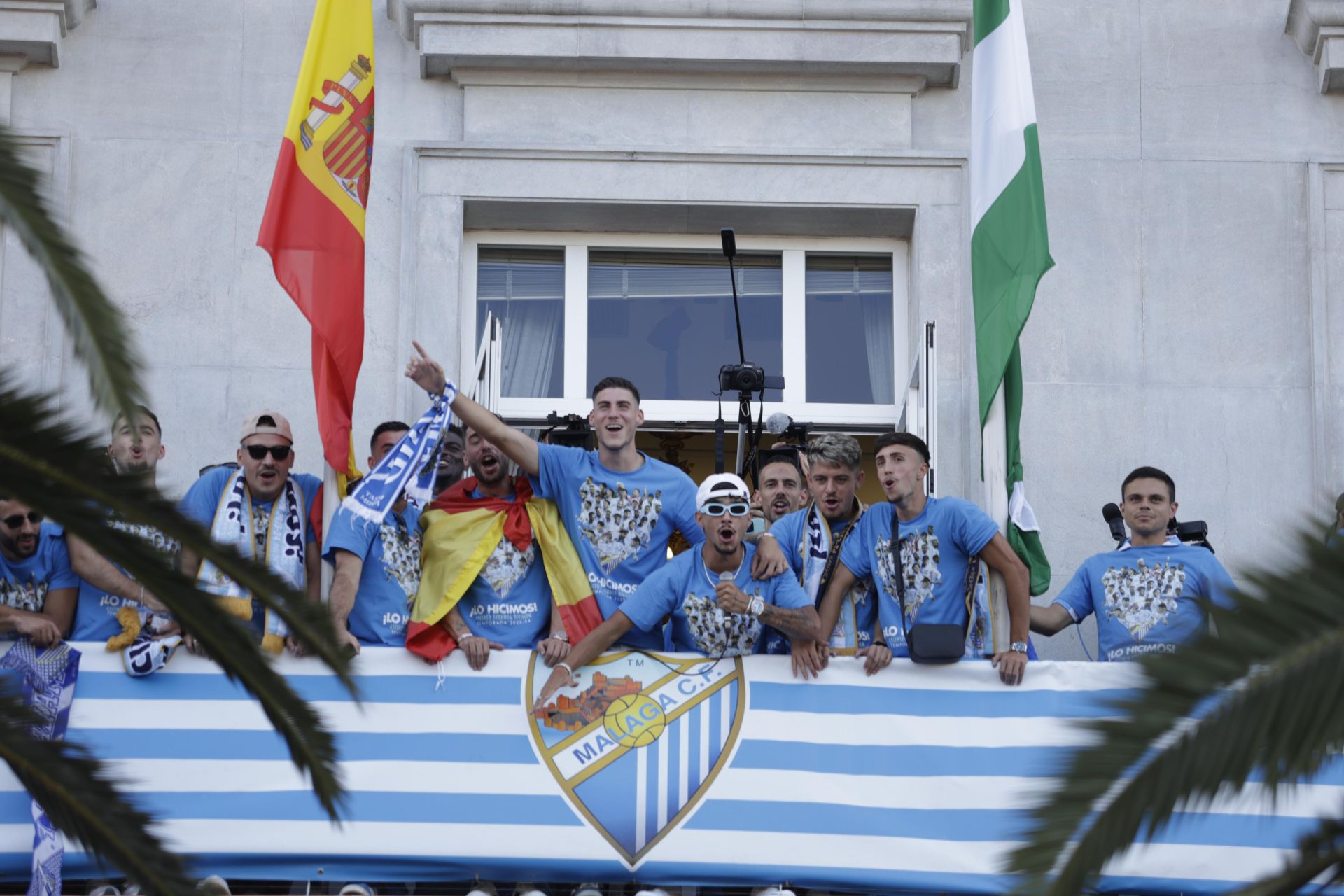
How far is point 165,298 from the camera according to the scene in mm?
11328

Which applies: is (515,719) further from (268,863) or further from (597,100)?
(597,100)

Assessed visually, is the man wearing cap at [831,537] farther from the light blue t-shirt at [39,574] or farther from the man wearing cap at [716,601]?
the light blue t-shirt at [39,574]

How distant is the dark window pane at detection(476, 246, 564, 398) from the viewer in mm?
11945

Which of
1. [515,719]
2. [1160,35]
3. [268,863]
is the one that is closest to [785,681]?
[515,719]

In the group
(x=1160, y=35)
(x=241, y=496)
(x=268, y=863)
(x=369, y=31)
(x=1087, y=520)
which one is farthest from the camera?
(x=1160, y=35)

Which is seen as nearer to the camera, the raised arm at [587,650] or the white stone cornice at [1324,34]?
the raised arm at [587,650]

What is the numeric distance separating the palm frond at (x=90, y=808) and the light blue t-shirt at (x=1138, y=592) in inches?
188

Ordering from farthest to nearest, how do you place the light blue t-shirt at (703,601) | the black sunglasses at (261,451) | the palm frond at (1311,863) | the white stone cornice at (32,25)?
the white stone cornice at (32,25) < the black sunglasses at (261,451) < the light blue t-shirt at (703,601) < the palm frond at (1311,863)

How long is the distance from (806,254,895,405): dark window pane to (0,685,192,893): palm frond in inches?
299

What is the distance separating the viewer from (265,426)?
844 centimetres

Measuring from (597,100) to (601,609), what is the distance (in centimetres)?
452

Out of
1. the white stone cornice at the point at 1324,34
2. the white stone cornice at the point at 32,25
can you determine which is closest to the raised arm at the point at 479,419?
the white stone cornice at the point at 32,25

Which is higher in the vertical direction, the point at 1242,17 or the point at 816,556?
the point at 1242,17

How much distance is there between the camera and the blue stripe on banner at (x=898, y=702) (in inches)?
317
